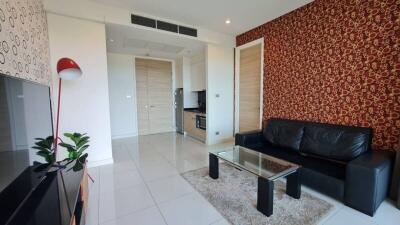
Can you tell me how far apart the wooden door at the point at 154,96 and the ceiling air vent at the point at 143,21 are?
2362 millimetres

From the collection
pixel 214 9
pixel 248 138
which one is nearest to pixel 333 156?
pixel 248 138

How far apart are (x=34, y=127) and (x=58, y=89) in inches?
65.4

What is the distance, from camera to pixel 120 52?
5012mm

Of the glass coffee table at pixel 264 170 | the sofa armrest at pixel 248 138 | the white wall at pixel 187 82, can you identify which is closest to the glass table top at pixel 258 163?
the glass coffee table at pixel 264 170

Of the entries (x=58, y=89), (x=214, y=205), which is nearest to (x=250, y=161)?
(x=214, y=205)

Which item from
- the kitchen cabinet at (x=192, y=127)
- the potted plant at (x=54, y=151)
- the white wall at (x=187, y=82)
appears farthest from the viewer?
the white wall at (x=187, y=82)

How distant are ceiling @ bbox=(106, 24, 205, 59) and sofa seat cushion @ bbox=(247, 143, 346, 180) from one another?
2.75m

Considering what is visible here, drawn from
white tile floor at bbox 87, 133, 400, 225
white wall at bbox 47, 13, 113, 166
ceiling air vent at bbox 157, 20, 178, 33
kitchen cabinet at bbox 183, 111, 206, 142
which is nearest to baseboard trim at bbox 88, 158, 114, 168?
white wall at bbox 47, 13, 113, 166

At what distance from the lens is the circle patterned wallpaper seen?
135 centimetres

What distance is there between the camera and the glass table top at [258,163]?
202 cm

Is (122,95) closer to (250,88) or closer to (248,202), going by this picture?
(250,88)

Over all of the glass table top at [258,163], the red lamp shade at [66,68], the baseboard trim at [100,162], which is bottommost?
the baseboard trim at [100,162]

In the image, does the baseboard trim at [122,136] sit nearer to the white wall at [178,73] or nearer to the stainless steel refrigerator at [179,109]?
the stainless steel refrigerator at [179,109]

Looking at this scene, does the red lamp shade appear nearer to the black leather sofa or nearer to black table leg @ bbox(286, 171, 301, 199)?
the black leather sofa
